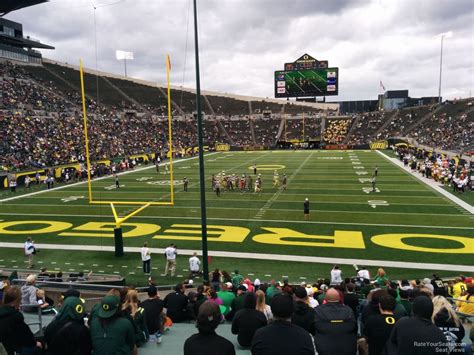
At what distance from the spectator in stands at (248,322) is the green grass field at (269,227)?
277 inches

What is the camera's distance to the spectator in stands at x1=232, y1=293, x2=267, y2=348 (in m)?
4.20

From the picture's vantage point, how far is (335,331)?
Result: 341 centimetres

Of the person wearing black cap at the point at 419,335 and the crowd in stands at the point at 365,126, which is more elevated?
the crowd in stands at the point at 365,126

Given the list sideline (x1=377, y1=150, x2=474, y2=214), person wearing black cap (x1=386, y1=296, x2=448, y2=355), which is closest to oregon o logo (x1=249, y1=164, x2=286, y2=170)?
sideline (x1=377, y1=150, x2=474, y2=214)

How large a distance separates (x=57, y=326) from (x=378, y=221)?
50.2 ft

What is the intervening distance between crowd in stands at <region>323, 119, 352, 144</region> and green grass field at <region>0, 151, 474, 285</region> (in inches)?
1591

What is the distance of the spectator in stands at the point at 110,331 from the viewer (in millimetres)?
3561

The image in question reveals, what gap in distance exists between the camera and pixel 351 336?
3.40 meters

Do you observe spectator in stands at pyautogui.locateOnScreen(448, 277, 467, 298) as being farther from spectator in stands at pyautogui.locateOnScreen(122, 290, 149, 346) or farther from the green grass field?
spectator in stands at pyautogui.locateOnScreen(122, 290, 149, 346)

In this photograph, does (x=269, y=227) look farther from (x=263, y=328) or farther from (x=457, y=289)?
(x=263, y=328)

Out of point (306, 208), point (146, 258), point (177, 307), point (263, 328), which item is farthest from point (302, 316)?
point (306, 208)

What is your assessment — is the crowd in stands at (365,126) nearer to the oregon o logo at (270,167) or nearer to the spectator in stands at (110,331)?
the oregon o logo at (270,167)

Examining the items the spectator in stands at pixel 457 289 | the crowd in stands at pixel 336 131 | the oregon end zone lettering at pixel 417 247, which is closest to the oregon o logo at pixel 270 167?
the oregon end zone lettering at pixel 417 247

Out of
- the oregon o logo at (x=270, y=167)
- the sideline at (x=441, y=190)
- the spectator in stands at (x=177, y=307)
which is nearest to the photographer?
the spectator in stands at (x=177, y=307)
